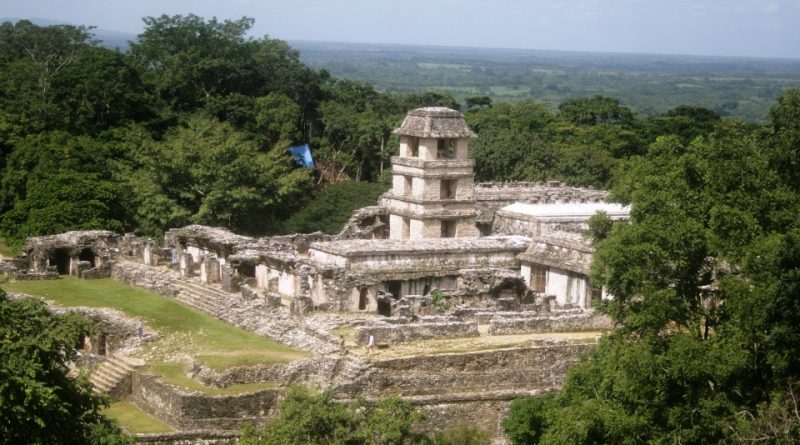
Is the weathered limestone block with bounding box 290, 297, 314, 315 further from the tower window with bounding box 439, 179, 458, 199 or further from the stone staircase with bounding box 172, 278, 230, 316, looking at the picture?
the tower window with bounding box 439, 179, 458, 199

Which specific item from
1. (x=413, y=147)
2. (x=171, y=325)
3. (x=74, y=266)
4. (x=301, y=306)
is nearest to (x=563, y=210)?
(x=413, y=147)

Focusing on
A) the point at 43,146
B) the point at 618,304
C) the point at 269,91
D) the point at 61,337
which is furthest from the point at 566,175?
the point at 61,337

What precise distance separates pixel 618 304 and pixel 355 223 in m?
21.1

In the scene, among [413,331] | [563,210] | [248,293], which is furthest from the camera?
[563,210]

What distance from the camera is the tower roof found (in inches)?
1831

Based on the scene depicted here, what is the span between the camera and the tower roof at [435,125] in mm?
46500

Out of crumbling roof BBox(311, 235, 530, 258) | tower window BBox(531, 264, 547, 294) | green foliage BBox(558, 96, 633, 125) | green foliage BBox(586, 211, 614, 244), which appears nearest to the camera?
green foliage BBox(586, 211, 614, 244)

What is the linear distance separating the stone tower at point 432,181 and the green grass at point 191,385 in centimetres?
1678

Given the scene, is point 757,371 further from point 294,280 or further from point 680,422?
point 294,280

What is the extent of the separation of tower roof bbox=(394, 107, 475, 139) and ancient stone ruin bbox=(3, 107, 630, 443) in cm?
5

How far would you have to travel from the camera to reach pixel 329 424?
25562 mm

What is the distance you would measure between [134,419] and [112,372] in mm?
2440

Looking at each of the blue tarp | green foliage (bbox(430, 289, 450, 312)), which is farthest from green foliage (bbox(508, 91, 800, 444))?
the blue tarp

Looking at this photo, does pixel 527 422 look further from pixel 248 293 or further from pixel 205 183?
pixel 205 183
